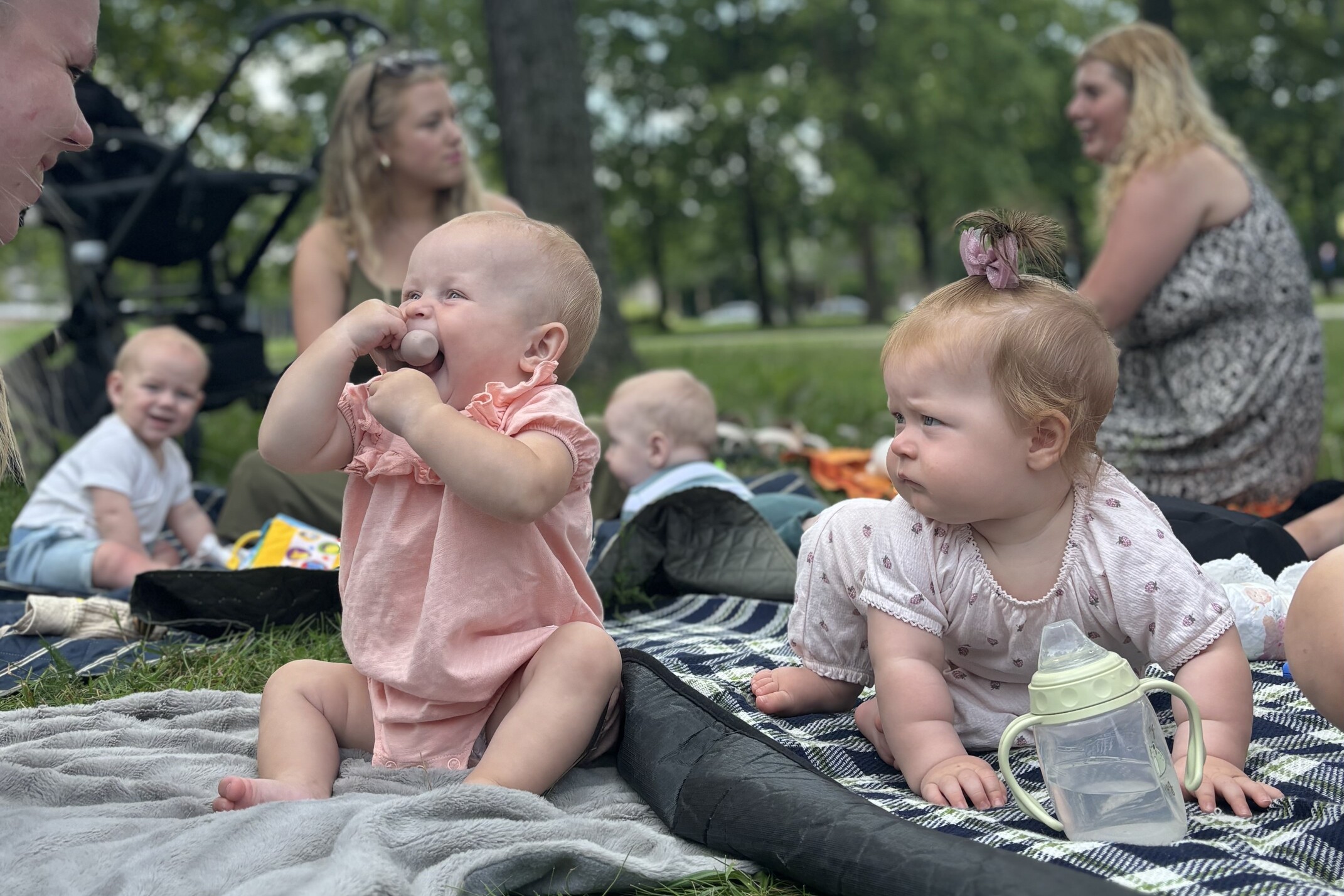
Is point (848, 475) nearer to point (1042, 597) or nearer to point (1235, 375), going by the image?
point (1235, 375)

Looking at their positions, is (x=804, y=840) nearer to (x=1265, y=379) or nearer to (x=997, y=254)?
(x=997, y=254)

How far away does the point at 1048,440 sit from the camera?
1992mm

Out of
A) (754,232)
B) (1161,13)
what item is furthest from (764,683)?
(754,232)

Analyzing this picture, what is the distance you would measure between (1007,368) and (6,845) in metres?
1.59

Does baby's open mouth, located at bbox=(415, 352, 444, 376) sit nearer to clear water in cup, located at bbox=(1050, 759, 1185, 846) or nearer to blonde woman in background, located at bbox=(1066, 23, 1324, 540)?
clear water in cup, located at bbox=(1050, 759, 1185, 846)

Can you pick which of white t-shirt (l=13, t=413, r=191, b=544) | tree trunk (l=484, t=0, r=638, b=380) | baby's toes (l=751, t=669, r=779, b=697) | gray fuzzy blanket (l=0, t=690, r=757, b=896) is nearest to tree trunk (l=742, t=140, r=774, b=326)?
tree trunk (l=484, t=0, r=638, b=380)

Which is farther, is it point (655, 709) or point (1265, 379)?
point (1265, 379)

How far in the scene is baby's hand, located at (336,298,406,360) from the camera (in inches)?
78.3

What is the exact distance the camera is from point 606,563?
330 cm

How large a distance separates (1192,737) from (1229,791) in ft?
0.34

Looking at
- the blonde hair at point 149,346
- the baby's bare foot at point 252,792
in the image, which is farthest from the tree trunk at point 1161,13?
the baby's bare foot at point 252,792

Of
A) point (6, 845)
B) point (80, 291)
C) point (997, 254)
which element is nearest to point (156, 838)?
point (6, 845)

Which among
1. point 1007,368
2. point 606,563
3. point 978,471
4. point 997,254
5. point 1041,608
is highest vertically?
point 997,254

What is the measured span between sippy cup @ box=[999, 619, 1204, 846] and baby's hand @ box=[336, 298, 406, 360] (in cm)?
110
